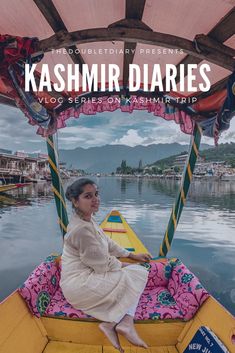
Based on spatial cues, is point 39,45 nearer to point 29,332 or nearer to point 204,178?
point 29,332

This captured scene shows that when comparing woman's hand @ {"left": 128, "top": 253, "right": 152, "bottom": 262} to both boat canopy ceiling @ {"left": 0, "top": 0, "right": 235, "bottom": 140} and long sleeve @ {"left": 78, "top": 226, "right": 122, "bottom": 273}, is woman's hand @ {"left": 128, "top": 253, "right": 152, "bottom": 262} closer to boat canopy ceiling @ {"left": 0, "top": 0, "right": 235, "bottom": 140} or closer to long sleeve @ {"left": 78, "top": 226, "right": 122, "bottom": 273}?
long sleeve @ {"left": 78, "top": 226, "right": 122, "bottom": 273}

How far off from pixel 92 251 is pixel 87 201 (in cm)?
35

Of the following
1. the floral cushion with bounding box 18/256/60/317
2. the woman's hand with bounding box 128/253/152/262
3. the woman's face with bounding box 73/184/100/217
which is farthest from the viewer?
the woman's hand with bounding box 128/253/152/262

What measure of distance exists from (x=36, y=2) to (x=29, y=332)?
7.51 feet

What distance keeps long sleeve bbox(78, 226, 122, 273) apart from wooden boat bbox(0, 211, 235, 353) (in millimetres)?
485

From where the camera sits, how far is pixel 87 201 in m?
2.08

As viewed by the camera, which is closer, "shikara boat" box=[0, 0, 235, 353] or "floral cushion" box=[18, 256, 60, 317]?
"shikara boat" box=[0, 0, 235, 353]

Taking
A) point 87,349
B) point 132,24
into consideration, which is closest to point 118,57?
point 132,24

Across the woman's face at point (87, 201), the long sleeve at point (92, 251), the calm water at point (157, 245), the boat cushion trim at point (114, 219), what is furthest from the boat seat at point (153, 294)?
the boat cushion trim at point (114, 219)

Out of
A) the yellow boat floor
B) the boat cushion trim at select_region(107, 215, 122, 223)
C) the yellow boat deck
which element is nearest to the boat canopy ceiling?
the yellow boat floor

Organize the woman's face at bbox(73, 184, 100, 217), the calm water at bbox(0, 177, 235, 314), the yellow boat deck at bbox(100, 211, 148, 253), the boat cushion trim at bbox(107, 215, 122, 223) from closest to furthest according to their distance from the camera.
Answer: the woman's face at bbox(73, 184, 100, 217), the yellow boat deck at bbox(100, 211, 148, 253), the boat cushion trim at bbox(107, 215, 122, 223), the calm water at bbox(0, 177, 235, 314)

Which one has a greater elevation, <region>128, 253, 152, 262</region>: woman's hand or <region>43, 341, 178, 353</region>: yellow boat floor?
<region>128, 253, 152, 262</region>: woman's hand

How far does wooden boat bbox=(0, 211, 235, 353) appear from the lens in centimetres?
191

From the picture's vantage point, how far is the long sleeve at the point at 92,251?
6.35ft
